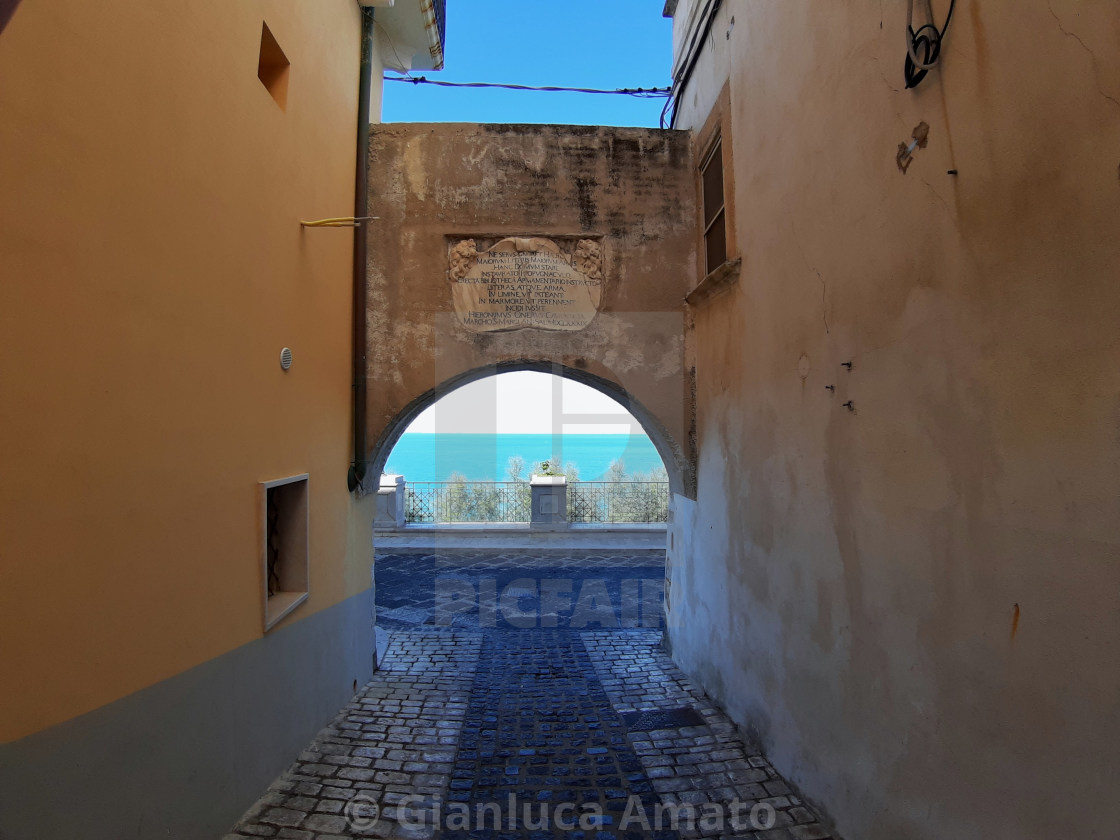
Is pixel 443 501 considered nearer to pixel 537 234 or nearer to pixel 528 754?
pixel 537 234

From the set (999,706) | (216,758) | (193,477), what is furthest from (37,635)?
(999,706)

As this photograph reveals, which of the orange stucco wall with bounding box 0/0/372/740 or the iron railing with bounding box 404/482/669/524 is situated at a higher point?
the orange stucco wall with bounding box 0/0/372/740

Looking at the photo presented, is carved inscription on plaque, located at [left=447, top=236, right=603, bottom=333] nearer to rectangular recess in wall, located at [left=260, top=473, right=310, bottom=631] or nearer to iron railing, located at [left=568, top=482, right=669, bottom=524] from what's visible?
rectangular recess in wall, located at [left=260, top=473, right=310, bottom=631]

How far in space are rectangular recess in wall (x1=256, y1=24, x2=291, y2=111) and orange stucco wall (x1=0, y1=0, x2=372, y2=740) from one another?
8 cm

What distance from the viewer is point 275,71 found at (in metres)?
4.21

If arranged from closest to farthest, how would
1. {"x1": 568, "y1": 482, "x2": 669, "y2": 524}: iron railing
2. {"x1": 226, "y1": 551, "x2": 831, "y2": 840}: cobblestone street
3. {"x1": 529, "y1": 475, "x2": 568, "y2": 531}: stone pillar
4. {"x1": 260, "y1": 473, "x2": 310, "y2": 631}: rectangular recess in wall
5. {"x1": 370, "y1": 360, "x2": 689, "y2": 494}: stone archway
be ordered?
{"x1": 226, "y1": 551, "x2": 831, "y2": 840}: cobblestone street → {"x1": 260, "y1": 473, "x2": 310, "y2": 631}: rectangular recess in wall → {"x1": 370, "y1": 360, "x2": 689, "y2": 494}: stone archway → {"x1": 529, "y1": 475, "x2": 568, "y2": 531}: stone pillar → {"x1": 568, "y1": 482, "x2": 669, "y2": 524}: iron railing

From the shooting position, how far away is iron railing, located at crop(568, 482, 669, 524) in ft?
44.4

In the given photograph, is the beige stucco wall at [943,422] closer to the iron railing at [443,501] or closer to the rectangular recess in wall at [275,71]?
the rectangular recess in wall at [275,71]

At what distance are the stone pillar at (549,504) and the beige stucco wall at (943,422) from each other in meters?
8.12

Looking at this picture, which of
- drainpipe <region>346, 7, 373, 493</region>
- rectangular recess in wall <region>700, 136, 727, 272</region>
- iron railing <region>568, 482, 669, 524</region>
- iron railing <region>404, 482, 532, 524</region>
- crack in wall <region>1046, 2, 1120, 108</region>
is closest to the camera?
crack in wall <region>1046, 2, 1120, 108</region>

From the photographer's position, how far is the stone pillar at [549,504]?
40.0 feet

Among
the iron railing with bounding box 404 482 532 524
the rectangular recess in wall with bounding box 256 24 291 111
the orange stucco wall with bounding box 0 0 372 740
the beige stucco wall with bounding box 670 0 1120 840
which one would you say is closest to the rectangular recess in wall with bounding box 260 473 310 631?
the orange stucco wall with bounding box 0 0 372 740

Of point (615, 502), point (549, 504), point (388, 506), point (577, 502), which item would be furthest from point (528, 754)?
point (577, 502)

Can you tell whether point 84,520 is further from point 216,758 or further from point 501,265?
point 501,265
